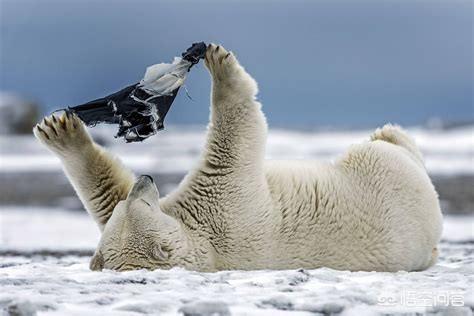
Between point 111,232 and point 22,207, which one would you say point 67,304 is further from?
point 22,207

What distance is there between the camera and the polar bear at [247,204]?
199 inches

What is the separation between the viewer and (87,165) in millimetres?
5840

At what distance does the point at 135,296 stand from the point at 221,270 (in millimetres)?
1246

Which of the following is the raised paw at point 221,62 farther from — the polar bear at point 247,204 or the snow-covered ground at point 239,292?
the snow-covered ground at point 239,292

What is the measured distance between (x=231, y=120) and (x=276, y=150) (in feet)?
78.1

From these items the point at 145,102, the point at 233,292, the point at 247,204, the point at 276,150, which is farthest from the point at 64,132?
the point at 276,150

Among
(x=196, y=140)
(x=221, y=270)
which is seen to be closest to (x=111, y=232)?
(x=221, y=270)

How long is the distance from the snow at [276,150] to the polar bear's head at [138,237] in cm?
1645

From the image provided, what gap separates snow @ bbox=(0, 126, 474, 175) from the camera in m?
24.1

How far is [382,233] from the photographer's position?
5.59 metres

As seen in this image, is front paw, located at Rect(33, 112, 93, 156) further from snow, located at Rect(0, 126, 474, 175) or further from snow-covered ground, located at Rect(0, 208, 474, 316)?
snow, located at Rect(0, 126, 474, 175)

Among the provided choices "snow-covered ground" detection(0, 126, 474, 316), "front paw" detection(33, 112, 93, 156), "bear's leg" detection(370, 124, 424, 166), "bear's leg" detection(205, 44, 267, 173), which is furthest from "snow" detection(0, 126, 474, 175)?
"snow-covered ground" detection(0, 126, 474, 316)

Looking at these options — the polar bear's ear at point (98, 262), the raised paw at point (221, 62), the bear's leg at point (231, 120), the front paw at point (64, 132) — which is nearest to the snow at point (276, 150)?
the bear's leg at point (231, 120)

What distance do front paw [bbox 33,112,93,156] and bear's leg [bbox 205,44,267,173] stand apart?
90 centimetres
